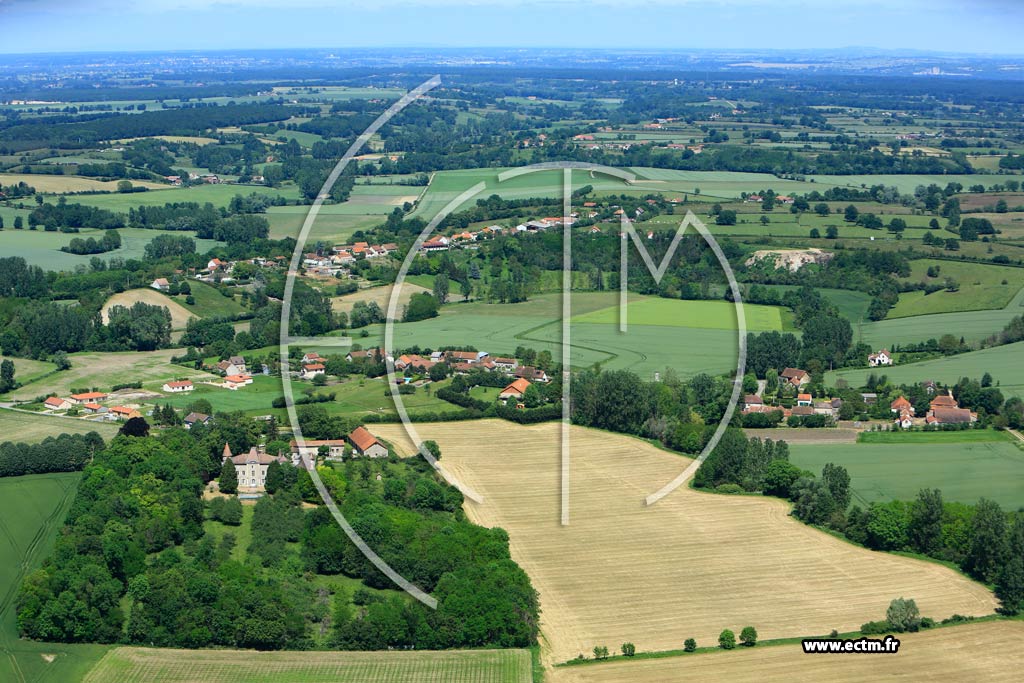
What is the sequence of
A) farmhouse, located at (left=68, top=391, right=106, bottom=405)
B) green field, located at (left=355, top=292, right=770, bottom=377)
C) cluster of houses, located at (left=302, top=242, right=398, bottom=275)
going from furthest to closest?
1. cluster of houses, located at (left=302, top=242, right=398, bottom=275)
2. green field, located at (left=355, top=292, right=770, bottom=377)
3. farmhouse, located at (left=68, top=391, right=106, bottom=405)

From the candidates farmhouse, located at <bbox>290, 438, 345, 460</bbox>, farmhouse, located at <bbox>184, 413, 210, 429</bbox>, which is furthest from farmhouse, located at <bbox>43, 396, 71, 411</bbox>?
farmhouse, located at <bbox>290, 438, 345, 460</bbox>

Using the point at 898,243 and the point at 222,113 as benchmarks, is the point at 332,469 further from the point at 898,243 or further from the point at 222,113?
the point at 222,113

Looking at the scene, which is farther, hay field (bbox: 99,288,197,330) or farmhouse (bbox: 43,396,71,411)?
hay field (bbox: 99,288,197,330)

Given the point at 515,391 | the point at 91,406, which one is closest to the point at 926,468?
the point at 515,391

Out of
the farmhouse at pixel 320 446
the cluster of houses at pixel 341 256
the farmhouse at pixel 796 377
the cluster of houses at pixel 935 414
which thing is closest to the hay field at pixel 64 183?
the cluster of houses at pixel 341 256

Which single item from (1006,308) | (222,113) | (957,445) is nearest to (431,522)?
(957,445)

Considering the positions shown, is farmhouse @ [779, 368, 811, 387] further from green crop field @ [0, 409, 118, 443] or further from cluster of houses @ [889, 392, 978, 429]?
green crop field @ [0, 409, 118, 443]
